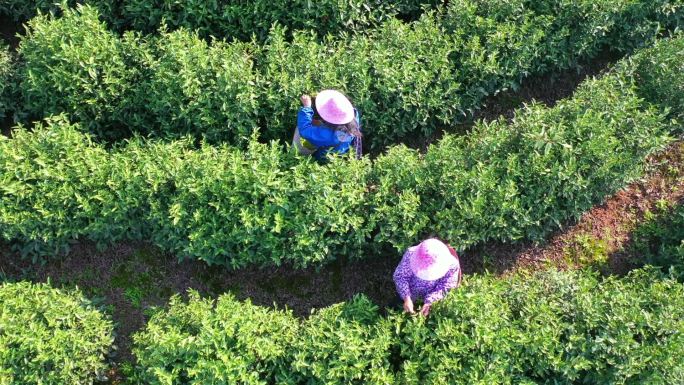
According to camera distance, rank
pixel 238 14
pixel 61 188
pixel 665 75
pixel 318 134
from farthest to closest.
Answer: pixel 238 14, pixel 665 75, pixel 318 134, pixel 61 188

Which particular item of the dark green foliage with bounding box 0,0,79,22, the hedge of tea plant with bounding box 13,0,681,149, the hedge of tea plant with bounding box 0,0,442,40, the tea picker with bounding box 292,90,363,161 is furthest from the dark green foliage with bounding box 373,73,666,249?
the dark green foliage with bounding box 0,0,79,22

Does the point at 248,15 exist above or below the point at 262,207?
above

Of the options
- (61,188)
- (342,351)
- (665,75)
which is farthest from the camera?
(665,75)

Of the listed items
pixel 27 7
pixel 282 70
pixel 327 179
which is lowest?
pixel 327 179

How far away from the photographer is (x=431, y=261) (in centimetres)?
634

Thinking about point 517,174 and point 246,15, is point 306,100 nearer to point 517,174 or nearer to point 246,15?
point 246,15

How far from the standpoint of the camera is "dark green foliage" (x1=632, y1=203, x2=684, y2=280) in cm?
730

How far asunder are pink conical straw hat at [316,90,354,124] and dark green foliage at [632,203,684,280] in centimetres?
429

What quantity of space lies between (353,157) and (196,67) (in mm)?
2230

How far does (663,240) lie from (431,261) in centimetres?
352

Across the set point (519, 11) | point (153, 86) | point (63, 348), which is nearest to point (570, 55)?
point (519, 11)

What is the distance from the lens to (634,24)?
843 cm

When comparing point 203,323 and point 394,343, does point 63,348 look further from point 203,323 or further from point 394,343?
point 394,343

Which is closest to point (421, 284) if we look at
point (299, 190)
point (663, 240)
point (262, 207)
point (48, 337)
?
point (299, 190)
